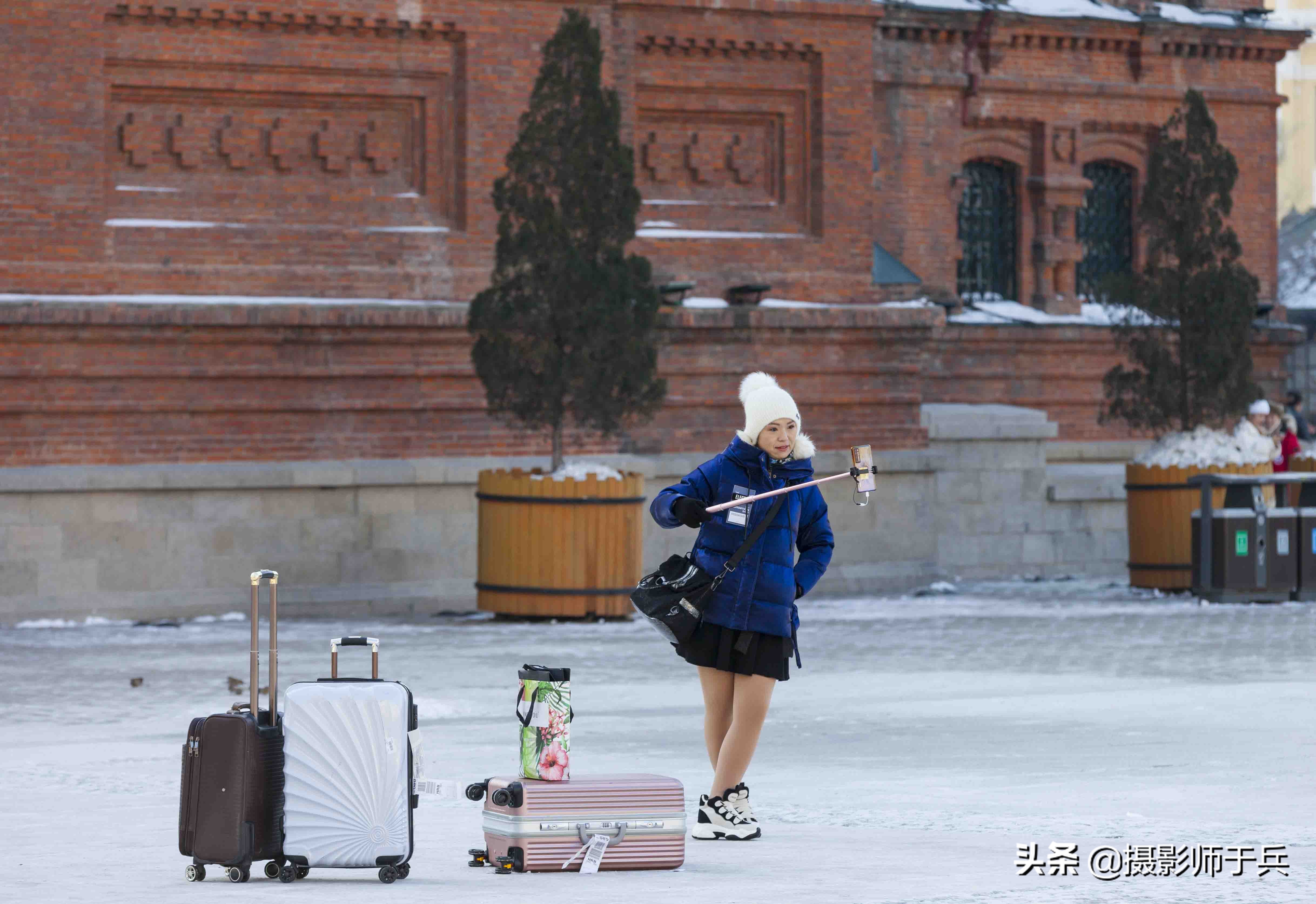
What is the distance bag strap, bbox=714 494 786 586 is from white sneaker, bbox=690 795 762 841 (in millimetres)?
803

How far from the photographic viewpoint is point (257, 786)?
6.97 meters

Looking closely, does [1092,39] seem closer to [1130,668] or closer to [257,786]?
[1130,668]

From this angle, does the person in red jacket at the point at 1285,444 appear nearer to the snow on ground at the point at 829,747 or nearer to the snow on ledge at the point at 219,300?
the snow on ground at the point at 829,747

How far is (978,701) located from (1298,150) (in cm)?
3599

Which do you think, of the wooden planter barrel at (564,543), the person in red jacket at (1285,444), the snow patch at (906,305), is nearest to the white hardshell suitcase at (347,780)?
the wooden planter barrel at (564,543)

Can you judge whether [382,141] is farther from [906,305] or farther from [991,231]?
[991,231]

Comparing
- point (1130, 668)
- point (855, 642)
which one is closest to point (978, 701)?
point (1130, 668)

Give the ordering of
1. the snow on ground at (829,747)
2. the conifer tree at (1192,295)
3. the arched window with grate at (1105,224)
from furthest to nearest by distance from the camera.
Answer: the arched window with grate at (1105,224)
the conifer tree at (1192,295)
the snow on ground at (829,747)

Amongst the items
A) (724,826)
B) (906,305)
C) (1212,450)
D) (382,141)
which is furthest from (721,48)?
(724,826)

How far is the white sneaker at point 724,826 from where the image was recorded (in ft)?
25.4

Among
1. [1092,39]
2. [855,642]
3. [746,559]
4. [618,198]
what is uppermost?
[1092,39]

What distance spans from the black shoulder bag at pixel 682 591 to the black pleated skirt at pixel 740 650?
6 centimetres

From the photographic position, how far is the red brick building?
56.9 feet

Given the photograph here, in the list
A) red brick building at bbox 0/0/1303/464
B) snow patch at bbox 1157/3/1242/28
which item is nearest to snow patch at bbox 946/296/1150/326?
red brick building at bbox 0/0/1303/464
